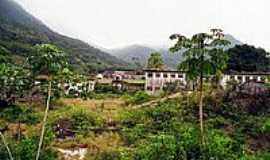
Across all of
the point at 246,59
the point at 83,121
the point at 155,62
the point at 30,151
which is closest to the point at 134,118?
the point at 83,121

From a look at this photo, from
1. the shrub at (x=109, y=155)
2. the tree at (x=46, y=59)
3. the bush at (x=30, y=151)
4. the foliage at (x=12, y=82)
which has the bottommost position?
the shrub at (x=109, y=155)

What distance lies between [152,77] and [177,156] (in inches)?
1429

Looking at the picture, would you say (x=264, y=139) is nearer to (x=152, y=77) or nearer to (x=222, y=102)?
(x=222, y=102)

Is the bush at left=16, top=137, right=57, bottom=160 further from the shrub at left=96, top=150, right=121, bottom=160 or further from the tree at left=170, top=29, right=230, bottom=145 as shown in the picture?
the tree at left=170, top=29, right=230, bottom=145

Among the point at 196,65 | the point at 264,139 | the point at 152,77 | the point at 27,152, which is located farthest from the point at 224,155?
the point at 152,77

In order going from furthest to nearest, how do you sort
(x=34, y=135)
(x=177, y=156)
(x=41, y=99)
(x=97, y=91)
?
1. (x=97, y=91)
2. (x=41, y=99)
3. (x=34, y=135)
4. (x=177, y=156)

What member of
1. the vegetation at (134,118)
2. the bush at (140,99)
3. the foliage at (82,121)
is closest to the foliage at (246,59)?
the vegetation at (134,118)

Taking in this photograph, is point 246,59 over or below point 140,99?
over

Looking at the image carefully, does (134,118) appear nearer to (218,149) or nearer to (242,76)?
(218,149)

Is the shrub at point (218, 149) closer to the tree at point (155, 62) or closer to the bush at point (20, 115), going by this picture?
the bush at point (20, 115)

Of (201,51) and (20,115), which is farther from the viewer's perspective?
(20,115)

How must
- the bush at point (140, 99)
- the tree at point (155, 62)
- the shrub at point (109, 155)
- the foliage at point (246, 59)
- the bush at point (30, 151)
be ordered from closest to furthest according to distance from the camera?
1. the bush at point (30, 151)
2. the shrub at point (109, 155)
3. the bush at point (140, 99)
4. the foliage at point (246, 59)
5. the tree at point (155, 62)

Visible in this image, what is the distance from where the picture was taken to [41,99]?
173 feet

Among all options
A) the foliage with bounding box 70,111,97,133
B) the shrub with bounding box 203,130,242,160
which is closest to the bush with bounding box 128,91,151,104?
the foliage with bounding box 70,111,97,133
